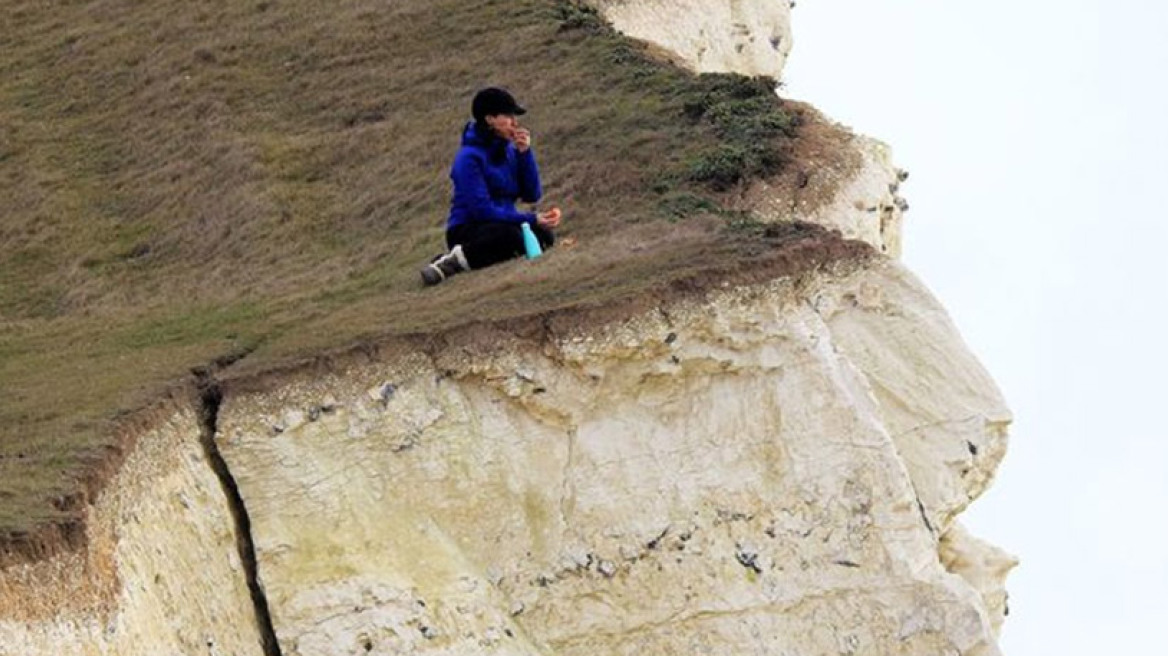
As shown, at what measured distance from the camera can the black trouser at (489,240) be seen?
30.0m

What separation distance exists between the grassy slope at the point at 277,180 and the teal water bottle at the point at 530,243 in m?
0.25

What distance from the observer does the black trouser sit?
30.0 meters

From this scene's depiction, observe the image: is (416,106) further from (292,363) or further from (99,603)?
(99,603)

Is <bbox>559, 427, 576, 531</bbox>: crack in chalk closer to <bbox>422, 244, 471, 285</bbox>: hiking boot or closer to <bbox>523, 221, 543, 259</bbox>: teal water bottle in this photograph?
<bbox>422, 244, 471, 285</bbox>: hiking boot

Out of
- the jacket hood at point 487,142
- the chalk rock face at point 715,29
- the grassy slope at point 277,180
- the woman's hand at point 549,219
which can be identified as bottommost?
the chalk rock face at point 715,29

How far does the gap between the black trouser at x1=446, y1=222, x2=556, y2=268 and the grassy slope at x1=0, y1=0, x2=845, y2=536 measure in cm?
51

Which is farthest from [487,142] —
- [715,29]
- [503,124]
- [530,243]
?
[715,29]

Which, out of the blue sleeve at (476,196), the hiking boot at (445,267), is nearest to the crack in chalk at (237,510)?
the hiking boot at (445,267)

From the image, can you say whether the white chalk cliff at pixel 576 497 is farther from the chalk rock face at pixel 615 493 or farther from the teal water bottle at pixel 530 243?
the teal water bottle at pixel 530 243

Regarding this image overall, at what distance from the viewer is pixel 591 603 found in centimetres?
2628

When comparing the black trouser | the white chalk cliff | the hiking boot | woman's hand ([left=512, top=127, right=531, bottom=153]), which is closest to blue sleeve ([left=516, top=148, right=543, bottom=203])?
woman's hand ([left=512, top=127, right=531, bottom=153])

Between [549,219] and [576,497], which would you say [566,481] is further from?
[549,219]

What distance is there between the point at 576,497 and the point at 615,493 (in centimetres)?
33

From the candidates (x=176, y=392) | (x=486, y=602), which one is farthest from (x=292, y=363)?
(x=486, y=602)
